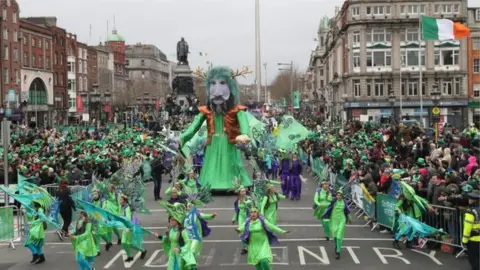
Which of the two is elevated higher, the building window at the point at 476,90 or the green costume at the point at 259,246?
the building window at the point at 476,90

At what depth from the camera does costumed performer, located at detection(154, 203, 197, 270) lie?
11172 millimetres

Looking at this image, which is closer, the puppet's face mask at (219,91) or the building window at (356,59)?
the puppet's face mask at (219,91)

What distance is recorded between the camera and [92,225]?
1287cm

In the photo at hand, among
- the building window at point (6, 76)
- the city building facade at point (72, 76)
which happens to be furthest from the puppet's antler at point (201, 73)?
the city building facade at point (72, 76)

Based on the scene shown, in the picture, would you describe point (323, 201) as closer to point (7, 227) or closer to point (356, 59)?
point (7, 227)

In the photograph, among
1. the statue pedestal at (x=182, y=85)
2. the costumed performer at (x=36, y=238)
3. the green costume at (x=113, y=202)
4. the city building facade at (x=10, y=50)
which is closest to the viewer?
the costumed performer at (x=36, y=238)

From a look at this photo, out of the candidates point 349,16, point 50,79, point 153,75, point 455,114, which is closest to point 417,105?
point 455,114

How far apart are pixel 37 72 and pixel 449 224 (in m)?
66.5

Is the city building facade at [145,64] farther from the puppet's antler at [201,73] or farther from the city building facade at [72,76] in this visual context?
the puppet's antler at [201,73]

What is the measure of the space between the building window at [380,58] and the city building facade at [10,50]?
1326 inches

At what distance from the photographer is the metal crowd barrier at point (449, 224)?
543 inches

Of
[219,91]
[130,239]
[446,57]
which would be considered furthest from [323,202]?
[446,57]

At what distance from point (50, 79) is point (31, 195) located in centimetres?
6694

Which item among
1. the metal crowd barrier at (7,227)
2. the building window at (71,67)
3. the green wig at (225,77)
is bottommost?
the metal crowd barrier at (7,227)
